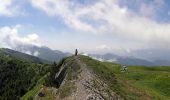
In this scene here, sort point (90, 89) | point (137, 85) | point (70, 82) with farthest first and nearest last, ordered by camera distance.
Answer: point (137, 85)
point (70, 82)
point (90, 89)

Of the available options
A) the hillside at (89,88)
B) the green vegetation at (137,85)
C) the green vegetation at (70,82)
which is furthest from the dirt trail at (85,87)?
the green vegetation at (137,85)

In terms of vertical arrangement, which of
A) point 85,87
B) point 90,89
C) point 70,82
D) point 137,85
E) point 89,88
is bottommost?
point 137,85

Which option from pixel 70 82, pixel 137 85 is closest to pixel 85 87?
pixel 70 82

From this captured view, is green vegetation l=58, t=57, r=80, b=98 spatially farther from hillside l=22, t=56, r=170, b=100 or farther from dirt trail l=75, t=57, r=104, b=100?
dirt trail l=75, t=57, r=104, b=100

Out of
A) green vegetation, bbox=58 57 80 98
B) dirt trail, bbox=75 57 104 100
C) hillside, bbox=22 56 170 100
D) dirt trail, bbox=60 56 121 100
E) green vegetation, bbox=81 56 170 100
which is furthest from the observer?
green vegetation, bbox=81 56 170 100

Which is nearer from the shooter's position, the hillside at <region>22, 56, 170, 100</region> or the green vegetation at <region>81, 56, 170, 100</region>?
the hillside at <region>22, 56, 170, 100</region>

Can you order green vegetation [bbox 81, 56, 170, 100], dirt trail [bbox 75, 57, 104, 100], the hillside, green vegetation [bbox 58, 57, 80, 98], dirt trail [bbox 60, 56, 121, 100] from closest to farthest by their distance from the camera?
dirt trail [bbox 75, 57, 104, 100]
dirt trail [bbox 60, 56, 121, 100]
the hillside
green vegetation [bbox 58, 57, 80, 98]
green vegetation [bbox 81, 56, 170, 100]

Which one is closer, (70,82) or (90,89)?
(90,89)

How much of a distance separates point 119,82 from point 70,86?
1721cm

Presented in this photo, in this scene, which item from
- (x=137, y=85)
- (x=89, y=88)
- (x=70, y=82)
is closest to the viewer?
(x=89, y=88)

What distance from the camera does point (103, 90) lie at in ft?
189

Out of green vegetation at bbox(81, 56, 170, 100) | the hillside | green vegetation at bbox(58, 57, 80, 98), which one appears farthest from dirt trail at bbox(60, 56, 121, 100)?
green vegetation at bbox(81, 56, 170, 100)

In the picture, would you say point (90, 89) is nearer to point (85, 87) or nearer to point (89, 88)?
point (89, 88)

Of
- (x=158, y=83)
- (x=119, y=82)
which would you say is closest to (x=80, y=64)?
(x=119, y=82)
